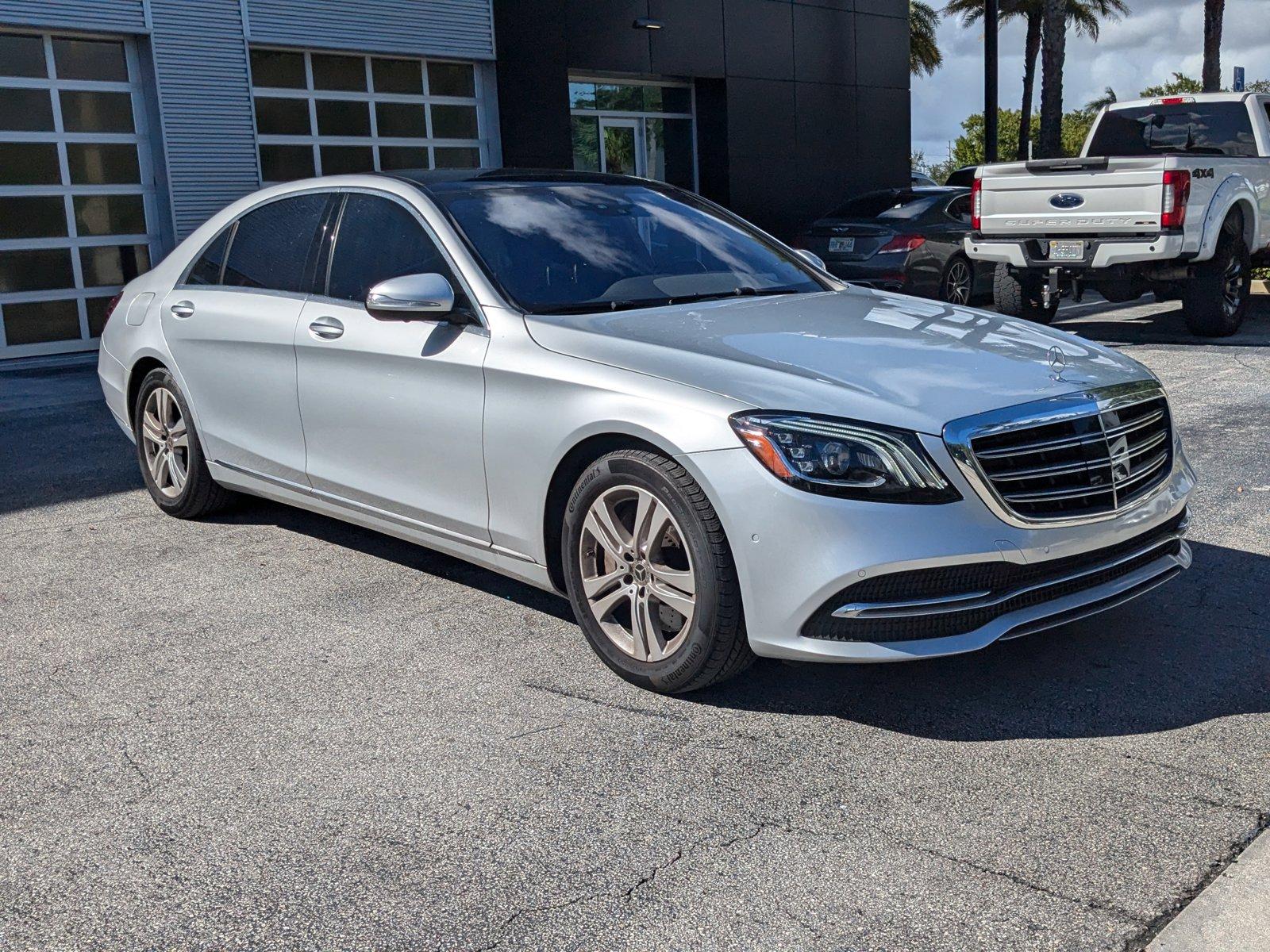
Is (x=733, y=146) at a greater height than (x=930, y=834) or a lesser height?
greater

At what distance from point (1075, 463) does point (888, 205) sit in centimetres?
1111

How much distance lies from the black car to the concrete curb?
11252 mm

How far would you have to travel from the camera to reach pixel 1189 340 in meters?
12.4

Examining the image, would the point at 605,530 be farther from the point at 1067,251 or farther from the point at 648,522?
the point at 1067,251

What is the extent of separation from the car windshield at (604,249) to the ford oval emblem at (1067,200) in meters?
6.92

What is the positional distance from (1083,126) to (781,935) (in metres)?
63.0

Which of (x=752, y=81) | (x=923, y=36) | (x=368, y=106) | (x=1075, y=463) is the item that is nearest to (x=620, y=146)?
(x=752, y=81)

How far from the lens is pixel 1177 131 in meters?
13.6

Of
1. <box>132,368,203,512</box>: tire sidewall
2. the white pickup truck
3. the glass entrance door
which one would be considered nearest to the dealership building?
the glass entrance door

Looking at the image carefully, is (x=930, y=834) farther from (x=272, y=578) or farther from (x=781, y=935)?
(x=272, y=578)

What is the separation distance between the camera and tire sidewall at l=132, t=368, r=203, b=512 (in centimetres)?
615

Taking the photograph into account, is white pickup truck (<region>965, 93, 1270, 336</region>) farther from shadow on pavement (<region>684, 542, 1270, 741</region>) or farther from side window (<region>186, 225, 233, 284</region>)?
side window (<region>186, 225, 233, 284</region>)

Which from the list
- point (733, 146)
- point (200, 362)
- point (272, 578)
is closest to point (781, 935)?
point (272, 578)

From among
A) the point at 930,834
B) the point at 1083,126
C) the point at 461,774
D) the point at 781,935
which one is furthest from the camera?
the point at 1083,126
